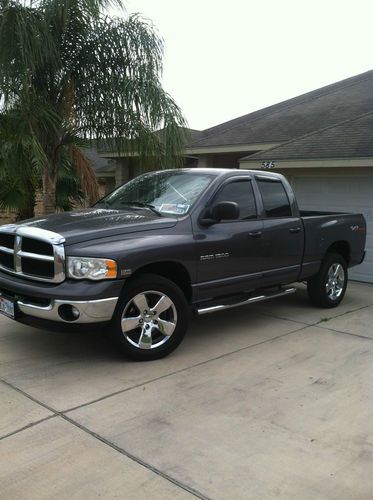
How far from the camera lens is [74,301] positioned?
14.8 ft

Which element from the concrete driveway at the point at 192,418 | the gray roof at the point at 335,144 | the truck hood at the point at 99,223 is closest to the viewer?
the concrete driveway at the point at 192,418

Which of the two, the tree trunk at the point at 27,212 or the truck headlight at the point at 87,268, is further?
the tree trunk at the point at 27,212

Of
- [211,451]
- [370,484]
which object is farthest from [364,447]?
[211,451]

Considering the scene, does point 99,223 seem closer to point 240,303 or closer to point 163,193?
point 163,193

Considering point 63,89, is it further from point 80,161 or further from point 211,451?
point 211,451

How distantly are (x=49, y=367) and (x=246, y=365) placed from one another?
1890 millimetres

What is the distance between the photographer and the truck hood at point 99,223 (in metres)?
4.79

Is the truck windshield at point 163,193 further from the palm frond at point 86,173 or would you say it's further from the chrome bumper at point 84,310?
the palm frond at point 86,173

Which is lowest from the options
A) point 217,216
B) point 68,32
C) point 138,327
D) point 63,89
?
point 138,327

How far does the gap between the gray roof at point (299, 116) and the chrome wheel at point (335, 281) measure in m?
5.61

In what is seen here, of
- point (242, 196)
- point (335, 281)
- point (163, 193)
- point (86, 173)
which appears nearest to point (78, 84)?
point (86, 173)

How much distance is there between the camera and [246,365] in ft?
16.5

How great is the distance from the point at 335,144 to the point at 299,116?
4.88m

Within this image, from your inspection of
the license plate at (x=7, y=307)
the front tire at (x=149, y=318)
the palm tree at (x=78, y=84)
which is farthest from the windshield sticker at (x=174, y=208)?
the palm tree at (x=78, y=84)
